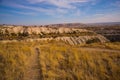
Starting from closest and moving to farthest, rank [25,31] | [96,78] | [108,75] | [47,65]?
[96,78], [108,75], [47,65], [25,31]

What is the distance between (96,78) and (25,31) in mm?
44048

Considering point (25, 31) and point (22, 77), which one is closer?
point (22, 77)

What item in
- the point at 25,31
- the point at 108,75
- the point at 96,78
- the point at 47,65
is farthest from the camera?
the point at 25,31

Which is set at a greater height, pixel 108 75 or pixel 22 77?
pixel 22 77

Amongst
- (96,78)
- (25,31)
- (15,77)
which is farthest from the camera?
(25,31)

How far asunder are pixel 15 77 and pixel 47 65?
2.10m

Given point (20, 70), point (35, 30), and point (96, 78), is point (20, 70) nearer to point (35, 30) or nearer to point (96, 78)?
point (96, 78)

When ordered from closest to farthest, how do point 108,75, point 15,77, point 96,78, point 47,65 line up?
point 15,77
point 96,78
point 108,75
point 47,65

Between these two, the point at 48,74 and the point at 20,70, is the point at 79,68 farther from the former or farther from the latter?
the point at 20,70

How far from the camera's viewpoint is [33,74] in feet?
21.1

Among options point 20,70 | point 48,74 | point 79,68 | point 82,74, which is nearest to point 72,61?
point 79,68

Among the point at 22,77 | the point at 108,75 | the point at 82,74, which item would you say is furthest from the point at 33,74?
the point at 108,75

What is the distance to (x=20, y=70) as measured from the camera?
677 centimetres

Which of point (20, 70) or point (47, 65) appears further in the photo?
point (47, 65)
